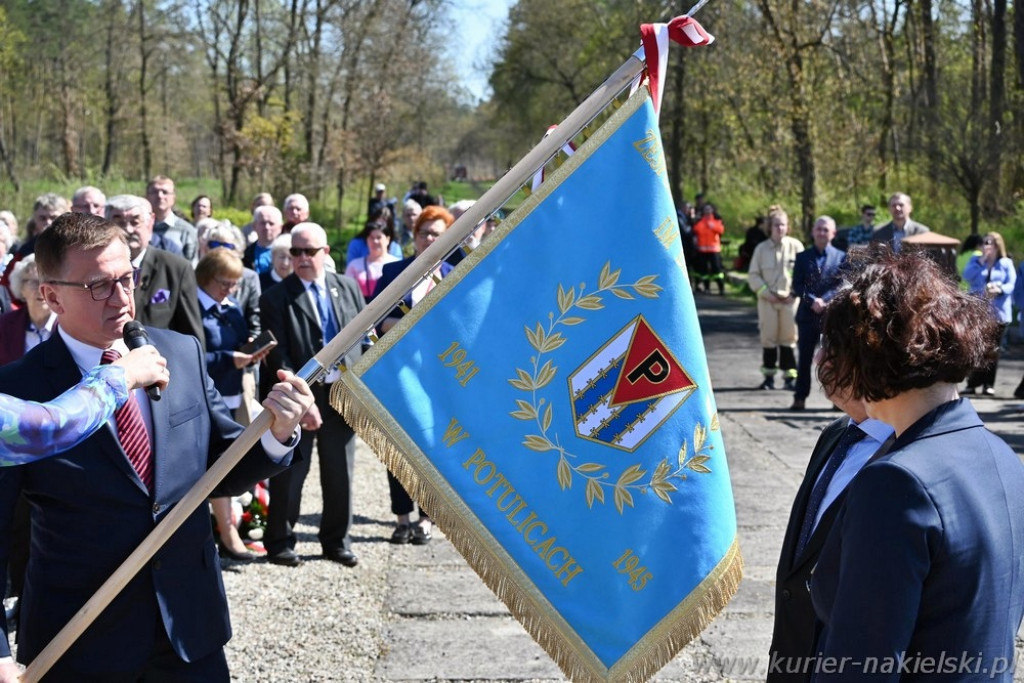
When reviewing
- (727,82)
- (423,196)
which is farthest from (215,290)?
(727,82)

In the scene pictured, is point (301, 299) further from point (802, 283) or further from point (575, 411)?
point (802, 283)

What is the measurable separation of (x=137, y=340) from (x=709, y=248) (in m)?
22.5

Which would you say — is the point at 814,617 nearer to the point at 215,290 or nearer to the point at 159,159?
the point at 215,290

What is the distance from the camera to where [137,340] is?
2912 millimetres

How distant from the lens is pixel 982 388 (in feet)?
42.1

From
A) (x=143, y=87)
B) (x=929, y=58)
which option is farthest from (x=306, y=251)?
(x=143, y=87)

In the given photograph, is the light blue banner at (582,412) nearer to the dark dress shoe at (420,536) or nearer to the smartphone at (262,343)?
the smartphone at (262,343)

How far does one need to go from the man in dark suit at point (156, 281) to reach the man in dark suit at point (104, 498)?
360 cm

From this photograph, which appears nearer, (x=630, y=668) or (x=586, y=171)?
(x=630, y=668)

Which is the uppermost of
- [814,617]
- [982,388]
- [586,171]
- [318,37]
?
[318,37]

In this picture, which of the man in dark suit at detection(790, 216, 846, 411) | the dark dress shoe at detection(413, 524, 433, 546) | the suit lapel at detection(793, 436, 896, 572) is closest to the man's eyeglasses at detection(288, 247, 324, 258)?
the dark dress shoe at detection(413, 524, 433, 546)

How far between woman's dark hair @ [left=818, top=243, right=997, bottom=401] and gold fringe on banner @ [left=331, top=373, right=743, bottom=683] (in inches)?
34.3

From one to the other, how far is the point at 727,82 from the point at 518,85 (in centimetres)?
1772

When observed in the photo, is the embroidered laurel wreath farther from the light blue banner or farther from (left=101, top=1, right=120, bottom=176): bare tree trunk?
(left=101, top=1, right=120, bottom=176): bare tree trunk
